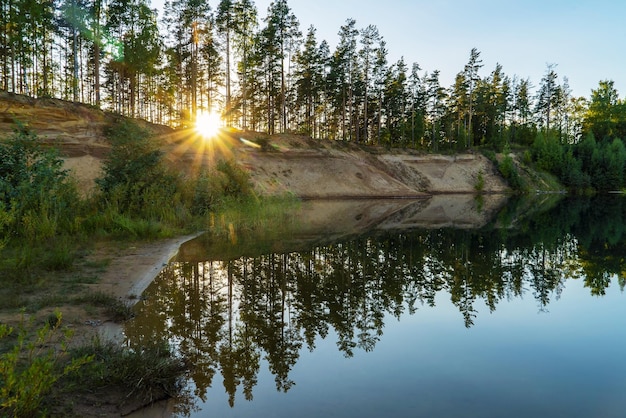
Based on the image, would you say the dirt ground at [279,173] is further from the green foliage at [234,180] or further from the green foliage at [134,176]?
the green foliage at [234,180]

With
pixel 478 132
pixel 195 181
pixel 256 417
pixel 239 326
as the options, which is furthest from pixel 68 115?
pixel 478 132

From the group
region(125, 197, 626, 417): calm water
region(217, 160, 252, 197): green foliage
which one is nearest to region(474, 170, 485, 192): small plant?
region(217, 160, 252, 197): green foliage

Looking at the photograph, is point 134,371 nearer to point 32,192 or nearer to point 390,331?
point 390,331

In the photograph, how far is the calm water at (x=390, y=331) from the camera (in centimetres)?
510

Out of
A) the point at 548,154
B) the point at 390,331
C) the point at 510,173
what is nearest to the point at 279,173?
the point at 390,331

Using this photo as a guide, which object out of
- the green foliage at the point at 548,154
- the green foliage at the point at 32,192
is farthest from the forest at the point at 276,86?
the green foliage at the point at 32,192

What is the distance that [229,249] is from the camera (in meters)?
14.2

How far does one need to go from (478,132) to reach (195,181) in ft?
247

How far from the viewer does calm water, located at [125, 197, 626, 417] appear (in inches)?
201

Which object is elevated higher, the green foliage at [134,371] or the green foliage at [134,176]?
the green foliage at [134,176]

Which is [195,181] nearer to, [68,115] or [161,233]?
[161,233]

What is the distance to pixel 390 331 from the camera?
739cm

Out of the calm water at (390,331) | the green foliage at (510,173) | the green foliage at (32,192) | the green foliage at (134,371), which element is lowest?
the calm water at (390,331)

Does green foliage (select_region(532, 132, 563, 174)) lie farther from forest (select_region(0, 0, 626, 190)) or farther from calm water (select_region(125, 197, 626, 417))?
calm water (select_region(125, 197, 626, 417))
